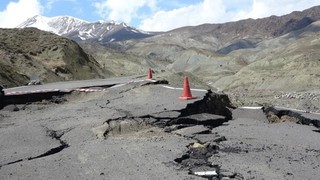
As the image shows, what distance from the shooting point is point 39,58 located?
38.5 metres

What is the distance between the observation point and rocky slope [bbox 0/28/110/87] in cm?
3194

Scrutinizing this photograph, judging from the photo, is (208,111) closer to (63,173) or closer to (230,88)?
(63,173)

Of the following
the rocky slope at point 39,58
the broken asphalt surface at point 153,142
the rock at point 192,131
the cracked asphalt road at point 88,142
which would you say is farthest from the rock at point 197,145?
the rocky slope at point 39,58

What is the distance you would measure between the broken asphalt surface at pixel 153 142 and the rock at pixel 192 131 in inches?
0.7

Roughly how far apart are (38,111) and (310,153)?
7525 mm

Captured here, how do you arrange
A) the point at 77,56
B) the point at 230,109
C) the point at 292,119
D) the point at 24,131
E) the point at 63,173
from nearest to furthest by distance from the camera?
the point at 63,173 → the point at 24,131 → the point at 292,119 → the point at 230,109 → the point at 77,56

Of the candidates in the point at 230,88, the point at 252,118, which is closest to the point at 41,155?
the point at 252,118

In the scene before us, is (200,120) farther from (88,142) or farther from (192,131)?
(88,142)

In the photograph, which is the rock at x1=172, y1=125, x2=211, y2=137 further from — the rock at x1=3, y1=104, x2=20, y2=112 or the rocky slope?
the rocky slope

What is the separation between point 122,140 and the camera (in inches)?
309

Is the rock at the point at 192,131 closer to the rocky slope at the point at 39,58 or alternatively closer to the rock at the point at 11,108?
the rock at the point at 11,108

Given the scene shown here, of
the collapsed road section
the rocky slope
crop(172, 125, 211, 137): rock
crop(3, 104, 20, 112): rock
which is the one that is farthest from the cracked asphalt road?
the rocky slope

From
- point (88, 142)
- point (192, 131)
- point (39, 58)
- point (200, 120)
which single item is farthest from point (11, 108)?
point (39, 58)

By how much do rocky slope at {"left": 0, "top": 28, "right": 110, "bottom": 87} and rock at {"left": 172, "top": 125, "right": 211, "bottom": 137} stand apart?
20.8 meters
